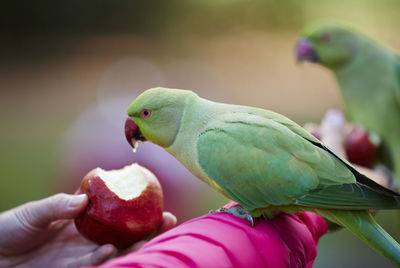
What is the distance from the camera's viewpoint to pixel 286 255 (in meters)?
0.59

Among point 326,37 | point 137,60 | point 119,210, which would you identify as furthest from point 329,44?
point 137,60

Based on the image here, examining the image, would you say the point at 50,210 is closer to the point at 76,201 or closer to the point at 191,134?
the point at 76,201

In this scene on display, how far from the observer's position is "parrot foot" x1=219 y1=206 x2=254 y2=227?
64cm

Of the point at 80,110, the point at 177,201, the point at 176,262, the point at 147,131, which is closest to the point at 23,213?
the point at 147,131

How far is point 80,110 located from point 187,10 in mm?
1591

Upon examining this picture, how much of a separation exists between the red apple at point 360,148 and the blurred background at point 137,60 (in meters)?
2.26

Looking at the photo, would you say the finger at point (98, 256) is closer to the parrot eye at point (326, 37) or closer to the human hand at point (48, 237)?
the human hand at point (48, 237)

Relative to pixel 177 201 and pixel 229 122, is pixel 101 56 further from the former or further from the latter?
pixel 229 122

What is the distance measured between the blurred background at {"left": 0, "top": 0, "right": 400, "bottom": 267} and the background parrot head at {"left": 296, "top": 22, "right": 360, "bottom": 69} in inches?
73.6

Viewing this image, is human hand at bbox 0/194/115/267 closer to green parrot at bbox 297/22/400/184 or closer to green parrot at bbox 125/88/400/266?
green parrot at bbox 125/88/400/266

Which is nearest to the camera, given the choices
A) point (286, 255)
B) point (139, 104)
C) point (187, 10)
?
point (286, 255)

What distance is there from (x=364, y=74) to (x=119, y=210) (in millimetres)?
1254

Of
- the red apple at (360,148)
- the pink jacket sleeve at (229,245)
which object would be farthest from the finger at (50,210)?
the red apple at (360,148)

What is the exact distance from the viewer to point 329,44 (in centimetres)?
168
